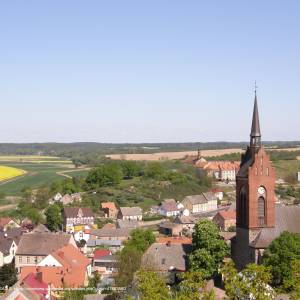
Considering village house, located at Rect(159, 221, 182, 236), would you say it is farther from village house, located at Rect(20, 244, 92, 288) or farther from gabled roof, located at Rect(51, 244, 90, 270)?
gabled roof, located at Rect(51, 244, 90, 270)

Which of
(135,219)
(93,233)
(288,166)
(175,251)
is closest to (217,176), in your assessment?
(288,166)

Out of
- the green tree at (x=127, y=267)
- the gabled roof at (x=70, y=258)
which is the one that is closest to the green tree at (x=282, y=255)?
the green tree at (x=127, y=267)

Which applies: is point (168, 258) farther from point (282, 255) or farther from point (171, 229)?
point (171, 229)

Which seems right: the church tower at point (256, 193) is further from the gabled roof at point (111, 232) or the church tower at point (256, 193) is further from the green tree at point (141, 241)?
the gabled roof at point (111, 232)

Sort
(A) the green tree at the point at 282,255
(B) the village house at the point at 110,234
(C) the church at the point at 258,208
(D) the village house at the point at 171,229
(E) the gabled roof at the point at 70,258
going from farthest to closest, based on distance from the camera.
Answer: (D) the village house at the point at 171,229 → (B) the village house at the point at 110,234 → (E) the gabled roof at the point at 70,258 → (C) the church at the point at 258,208 → (A) the green tree at the point at 282,255

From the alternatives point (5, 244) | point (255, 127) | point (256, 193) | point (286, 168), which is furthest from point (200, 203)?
point (255, 127)

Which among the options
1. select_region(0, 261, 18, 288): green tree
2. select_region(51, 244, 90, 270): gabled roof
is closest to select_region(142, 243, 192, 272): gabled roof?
select_region(51, 244, 90, 270): gabled roof
